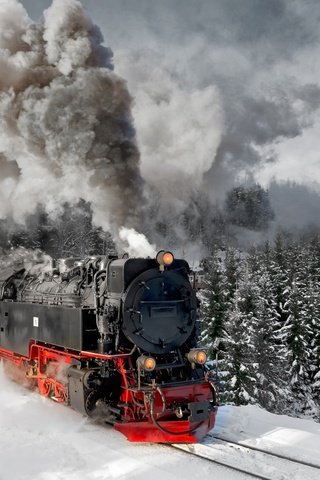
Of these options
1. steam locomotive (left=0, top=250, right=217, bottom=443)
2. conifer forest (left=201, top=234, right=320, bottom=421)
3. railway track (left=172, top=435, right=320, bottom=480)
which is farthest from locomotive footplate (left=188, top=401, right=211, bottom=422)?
conifer forest (left=201, top=234, right=320, bottom=421)

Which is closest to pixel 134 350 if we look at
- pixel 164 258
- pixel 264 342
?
pixel 164 258

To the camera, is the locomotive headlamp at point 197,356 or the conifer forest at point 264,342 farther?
the conifer forest at point 264,342

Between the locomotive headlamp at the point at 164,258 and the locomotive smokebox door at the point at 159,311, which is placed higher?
the locomotive headlamp at the point at 164,258

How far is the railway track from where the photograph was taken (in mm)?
5336

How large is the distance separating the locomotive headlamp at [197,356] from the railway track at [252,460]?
1131mm

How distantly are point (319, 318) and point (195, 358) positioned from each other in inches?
874

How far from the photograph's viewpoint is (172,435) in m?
6.32

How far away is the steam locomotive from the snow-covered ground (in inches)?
12.1

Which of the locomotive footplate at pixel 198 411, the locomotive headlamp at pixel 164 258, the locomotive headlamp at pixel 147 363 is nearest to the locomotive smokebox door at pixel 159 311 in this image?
the locomotive headlamp at pixel 164 258

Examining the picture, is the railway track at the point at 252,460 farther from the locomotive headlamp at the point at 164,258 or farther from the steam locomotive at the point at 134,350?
the locomotive headlamp at the point at 164,258

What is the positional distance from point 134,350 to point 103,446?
1.38 meters

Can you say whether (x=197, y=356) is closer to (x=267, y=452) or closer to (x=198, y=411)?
(x=198, y=411)

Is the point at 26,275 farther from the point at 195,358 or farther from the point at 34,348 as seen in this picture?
the point at 195,358

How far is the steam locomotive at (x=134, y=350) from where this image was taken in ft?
21.0
